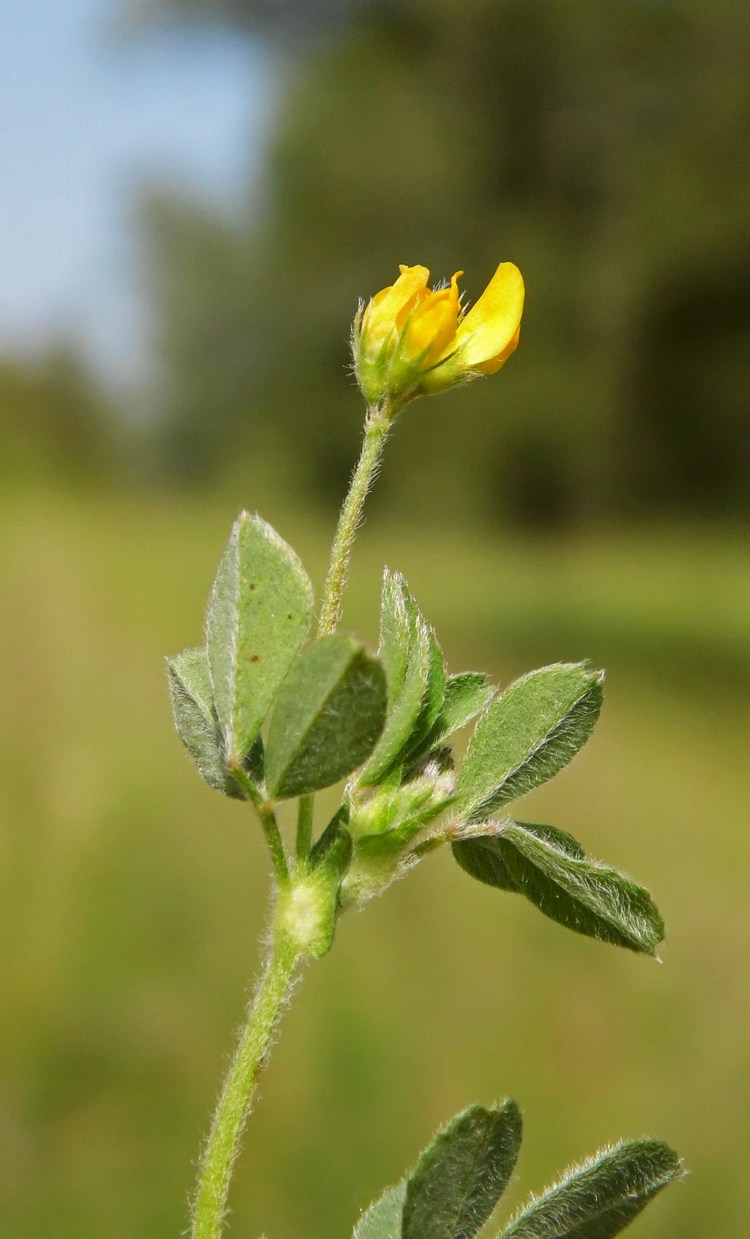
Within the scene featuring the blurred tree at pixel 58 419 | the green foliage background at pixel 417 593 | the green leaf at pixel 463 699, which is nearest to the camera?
the green leaf at pixel 463 699

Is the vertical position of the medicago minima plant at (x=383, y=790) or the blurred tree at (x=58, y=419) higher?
the blurred tree at (x=58, y=419)

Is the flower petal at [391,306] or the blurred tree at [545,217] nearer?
the flower petal at [391,306]

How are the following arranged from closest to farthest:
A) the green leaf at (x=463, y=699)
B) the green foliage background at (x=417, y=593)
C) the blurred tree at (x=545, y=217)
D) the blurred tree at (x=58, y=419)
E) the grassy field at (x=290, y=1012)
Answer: the green leaf at (x=463, y=699), the grassy field at (x=290, y=1012), the green foliage background at (x=417, y=593), the blurred tree at (x=545, y=217), the blurred tree at (x=58, y=419)

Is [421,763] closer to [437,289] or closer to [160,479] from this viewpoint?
[437,289]

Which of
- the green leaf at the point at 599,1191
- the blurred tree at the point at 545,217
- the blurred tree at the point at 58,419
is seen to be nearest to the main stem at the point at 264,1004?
the green leaf at the point at 599,1191

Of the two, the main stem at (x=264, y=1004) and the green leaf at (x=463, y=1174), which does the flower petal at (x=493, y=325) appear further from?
the green leaf at (x=463, y=1174)

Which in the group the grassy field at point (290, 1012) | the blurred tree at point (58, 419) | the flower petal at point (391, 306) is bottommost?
the grassy field at point (290, 1012)

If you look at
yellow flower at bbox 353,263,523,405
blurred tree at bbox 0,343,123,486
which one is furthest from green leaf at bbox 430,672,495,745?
blurred tree at bbox 0,343,123,486
